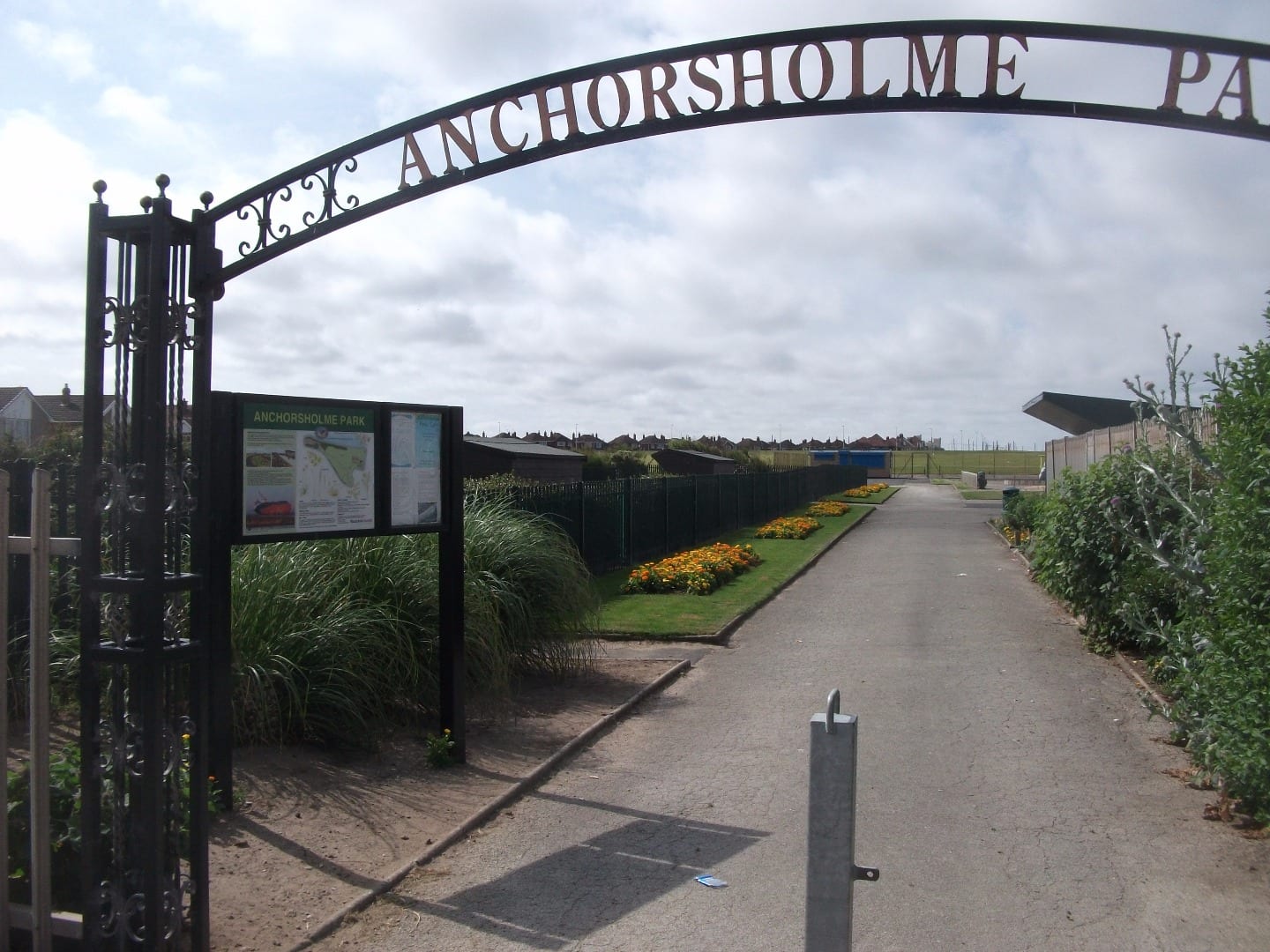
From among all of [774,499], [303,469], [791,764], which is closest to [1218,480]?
[791,764]

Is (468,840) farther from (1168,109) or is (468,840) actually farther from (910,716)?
(1168,109)

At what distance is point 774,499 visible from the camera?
38.8 metres

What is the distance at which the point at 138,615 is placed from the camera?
13.8 feet

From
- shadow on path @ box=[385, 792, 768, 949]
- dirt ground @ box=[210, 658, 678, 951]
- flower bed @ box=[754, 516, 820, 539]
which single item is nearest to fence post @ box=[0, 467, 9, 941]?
dirt ground @ box=[210, 658, 678, 951]

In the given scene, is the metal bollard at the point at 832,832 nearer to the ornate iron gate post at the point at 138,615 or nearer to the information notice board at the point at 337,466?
the ornate iron gate post at the point at 138,615

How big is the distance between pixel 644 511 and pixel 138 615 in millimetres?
17301

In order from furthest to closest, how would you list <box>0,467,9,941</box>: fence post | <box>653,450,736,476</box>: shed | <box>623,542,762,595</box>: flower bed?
<box>653,450,736,476</box>: shed → <box>623,542,762,595</box>: flower bed → <box>0,467,9,941</box>: fence post

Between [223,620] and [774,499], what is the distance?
33434 mm

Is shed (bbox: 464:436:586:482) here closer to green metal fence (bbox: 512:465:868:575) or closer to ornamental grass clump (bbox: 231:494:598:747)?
green metal fence (bbox: 512:465:868:575)

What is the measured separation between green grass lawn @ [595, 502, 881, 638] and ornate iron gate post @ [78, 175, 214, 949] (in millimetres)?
7792

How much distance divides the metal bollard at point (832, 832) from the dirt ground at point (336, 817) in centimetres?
242

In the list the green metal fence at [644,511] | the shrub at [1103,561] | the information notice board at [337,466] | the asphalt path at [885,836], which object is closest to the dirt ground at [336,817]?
the asphalt path at [885,836]

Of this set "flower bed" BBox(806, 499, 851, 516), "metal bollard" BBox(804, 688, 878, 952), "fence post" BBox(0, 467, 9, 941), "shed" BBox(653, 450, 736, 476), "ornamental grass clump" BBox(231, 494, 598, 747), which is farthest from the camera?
"shed" BBox(653, 450, 736, 476)

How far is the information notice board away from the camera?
610 cm
